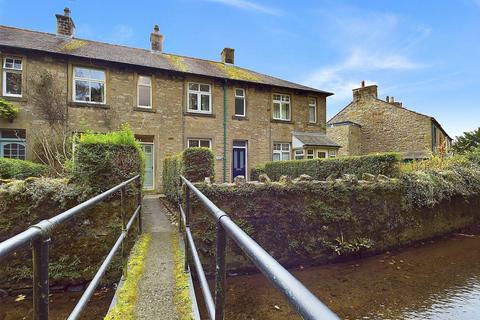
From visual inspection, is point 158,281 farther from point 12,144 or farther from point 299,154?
point 299,154

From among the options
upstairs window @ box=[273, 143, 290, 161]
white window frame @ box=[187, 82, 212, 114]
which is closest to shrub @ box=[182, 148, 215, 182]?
white window frame @ box=[187, 82, 212, 114]

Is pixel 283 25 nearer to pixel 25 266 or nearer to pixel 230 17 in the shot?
pixel 230 17

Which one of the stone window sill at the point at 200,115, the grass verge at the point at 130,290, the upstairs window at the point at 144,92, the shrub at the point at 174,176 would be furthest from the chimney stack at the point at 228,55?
the grass verge at the point at 130,290

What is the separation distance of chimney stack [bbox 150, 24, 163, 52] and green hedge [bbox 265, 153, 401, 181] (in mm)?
9535

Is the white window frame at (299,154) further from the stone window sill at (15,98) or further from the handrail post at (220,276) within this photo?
the handrail post at (220,276)

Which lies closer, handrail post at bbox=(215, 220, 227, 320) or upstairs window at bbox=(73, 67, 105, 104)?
handrail post at bbox=(215, 220, 227, 320)

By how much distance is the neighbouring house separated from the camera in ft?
65.6

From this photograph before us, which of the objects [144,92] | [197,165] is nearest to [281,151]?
[144,92]

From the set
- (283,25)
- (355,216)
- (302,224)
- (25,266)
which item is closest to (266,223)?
(302,224)

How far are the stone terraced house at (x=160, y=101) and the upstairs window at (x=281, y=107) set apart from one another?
0.06 meters

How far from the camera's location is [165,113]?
44.2 ft

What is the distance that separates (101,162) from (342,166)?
24.2ft

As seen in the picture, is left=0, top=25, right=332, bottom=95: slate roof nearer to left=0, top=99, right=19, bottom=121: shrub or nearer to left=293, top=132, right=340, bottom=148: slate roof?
left=0, top=99, right=19, bottom=121: shrub

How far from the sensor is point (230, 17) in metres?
15.9
